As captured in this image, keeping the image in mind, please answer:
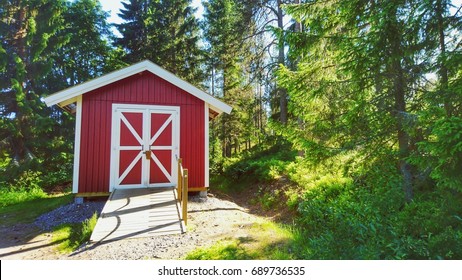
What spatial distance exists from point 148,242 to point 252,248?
5.27 ft

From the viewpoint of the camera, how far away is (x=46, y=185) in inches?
399

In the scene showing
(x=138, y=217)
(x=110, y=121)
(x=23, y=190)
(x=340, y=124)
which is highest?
(x=110, y=121)

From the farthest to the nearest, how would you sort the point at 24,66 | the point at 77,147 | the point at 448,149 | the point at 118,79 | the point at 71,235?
1. the point at 24,66
2. the point at 118,79
3. the point at 77,147
4. the point at 71,235
5. the point at 448,149

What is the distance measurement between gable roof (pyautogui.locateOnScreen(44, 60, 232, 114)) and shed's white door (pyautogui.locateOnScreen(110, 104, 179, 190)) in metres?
0.65

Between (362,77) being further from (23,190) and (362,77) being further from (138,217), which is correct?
(23,190)

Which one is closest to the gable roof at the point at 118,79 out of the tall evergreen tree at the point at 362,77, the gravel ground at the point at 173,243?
the tall evergreen tree at the point at 362,77

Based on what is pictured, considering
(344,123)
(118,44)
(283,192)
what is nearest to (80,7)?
(118,44)

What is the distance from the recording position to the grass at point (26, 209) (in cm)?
608

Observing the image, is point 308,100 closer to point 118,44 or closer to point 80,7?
point 118,44

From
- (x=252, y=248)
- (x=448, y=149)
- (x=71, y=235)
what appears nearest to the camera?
(x=448, y=149)

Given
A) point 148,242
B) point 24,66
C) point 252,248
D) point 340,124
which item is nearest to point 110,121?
point 148,242

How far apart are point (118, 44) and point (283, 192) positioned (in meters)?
13.0

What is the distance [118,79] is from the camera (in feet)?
22.1

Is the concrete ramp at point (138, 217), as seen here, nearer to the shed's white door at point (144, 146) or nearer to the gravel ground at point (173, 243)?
the gravel ground at point (173, 243)
